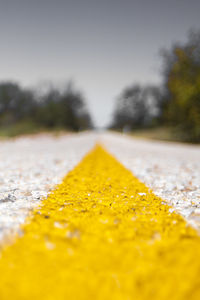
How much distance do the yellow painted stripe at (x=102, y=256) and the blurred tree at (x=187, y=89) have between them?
1688cm

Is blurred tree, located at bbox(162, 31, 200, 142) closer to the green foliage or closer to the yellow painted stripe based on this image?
the yellow painted stripe

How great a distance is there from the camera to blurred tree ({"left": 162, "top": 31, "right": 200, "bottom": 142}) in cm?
1698

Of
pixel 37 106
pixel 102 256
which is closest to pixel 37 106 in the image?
pixel 37 106

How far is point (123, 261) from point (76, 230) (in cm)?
47

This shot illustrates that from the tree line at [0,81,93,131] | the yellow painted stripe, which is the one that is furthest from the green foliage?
the yellow painted stripe

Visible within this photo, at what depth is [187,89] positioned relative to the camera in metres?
16.9

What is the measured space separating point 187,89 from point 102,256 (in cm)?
1800

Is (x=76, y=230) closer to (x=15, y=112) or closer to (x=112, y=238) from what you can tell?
(x=112, y=238)

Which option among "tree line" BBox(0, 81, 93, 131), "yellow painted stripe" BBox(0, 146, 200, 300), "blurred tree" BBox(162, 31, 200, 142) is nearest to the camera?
"yellow painted stripe" BBox(0, 146, 200, 300)

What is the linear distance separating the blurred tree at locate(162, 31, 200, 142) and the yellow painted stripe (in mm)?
16882

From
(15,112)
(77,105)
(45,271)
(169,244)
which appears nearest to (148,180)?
(169,244)

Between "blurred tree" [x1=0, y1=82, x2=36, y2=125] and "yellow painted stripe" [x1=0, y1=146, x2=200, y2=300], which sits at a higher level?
"blurred tree" [x1=0, y1=82, x2=36, y2=125]

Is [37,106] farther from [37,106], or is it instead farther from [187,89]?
[187,89]

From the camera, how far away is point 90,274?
1.12 metres
